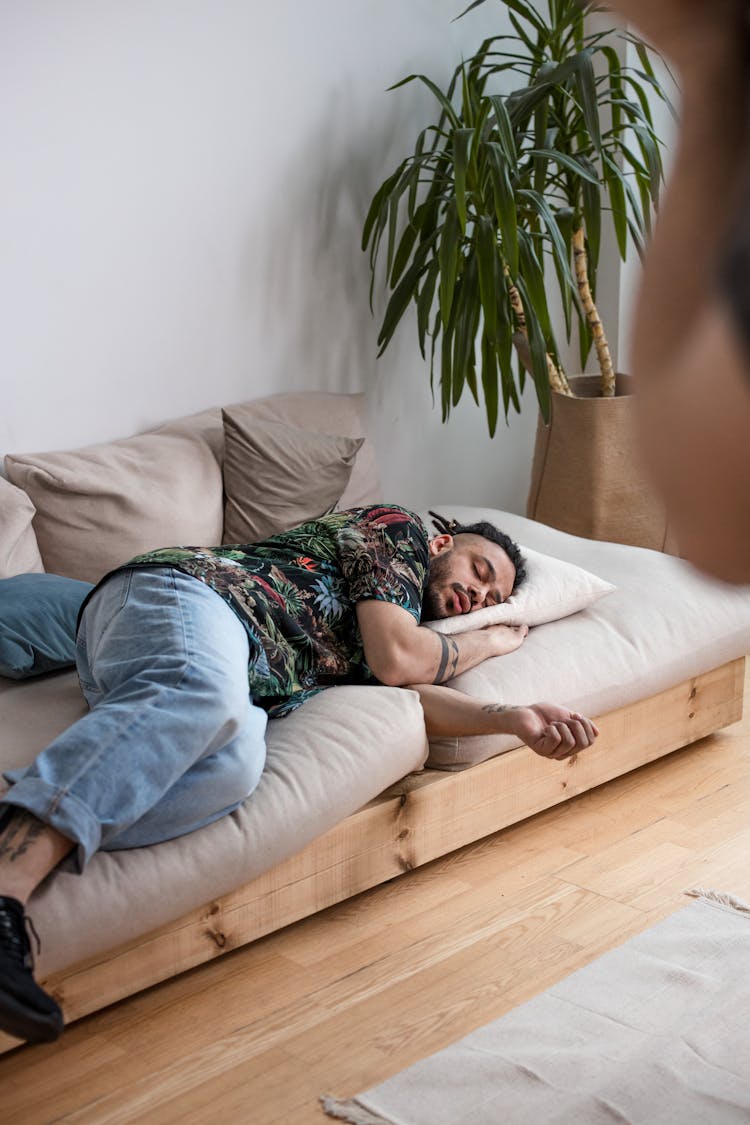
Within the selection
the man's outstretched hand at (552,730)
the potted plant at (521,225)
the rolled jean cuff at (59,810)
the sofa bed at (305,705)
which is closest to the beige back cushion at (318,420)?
the sofa bed at (305,705)

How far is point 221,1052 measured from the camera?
1.67 m

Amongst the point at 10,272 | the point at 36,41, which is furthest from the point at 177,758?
the point at 36,41

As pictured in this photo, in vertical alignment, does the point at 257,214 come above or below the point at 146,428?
above

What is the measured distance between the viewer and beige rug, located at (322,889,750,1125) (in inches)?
60.2

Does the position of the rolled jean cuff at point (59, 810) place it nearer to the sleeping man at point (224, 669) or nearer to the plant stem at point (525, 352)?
the sleeping man at point (224, 669)

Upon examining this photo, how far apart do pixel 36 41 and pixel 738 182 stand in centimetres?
279

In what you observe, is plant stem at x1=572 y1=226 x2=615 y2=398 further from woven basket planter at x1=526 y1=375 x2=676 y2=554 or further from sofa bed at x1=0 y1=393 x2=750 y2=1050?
sofa bed at x1=0 y1=393 x2=750 y2=1050

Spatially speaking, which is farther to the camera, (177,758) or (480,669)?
(480,669)

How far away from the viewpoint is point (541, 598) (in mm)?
2500

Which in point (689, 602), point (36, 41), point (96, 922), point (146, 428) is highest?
point (36, 41)

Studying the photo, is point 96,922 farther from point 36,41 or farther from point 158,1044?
point 36,41

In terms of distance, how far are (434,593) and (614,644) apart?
1.38 feet

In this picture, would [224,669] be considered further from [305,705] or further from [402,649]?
[402,649]

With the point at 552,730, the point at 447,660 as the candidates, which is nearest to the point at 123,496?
the point at 447,660
